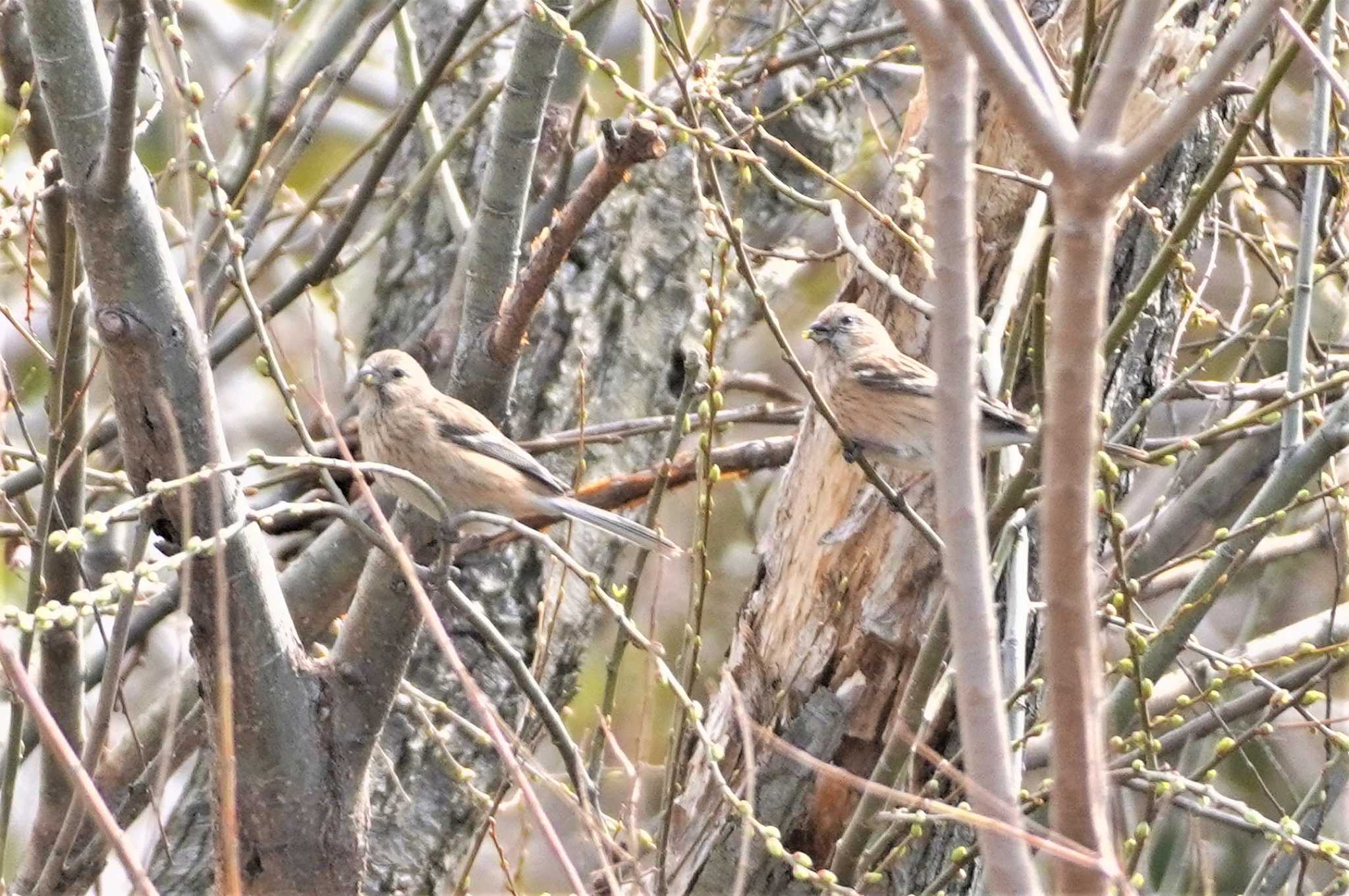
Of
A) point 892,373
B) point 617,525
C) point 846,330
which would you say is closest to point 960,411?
point 617,525

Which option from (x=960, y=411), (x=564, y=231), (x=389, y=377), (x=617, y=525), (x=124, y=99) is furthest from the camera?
(x=389, y=377)

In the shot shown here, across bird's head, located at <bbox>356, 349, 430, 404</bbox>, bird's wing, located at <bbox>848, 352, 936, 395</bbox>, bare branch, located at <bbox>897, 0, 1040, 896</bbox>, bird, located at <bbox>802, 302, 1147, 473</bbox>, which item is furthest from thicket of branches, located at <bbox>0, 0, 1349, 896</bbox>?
bird's head, located at <bbox>356, 349, 430, 404</bbox>

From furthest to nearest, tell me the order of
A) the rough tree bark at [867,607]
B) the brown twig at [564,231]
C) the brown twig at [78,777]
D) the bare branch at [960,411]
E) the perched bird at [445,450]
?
the perched bird at [445,450] → the rough tree bark at [867,607] → the brown twig at [564,231] → the brown twig at [78,777] → the bare branch at [960,411]

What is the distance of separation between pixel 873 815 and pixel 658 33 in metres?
1.73

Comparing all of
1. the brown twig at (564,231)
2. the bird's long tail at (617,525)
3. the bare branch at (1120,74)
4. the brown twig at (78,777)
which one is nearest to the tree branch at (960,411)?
the bare branch at (1120,74)

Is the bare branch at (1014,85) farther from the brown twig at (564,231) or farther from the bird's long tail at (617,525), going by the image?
the bird's long tail at (617,525)

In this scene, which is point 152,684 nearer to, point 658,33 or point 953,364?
point 658,33

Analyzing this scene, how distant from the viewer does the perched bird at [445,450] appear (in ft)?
16.5

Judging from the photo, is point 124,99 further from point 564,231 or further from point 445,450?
point 445,450

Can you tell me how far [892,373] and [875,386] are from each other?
0.09 m

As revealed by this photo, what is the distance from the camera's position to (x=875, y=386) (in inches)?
198

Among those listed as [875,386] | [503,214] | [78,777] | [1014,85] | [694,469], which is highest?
[1014,85]

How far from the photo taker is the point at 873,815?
3352mm

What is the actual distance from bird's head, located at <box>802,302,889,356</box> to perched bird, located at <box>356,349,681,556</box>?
0.89 m
